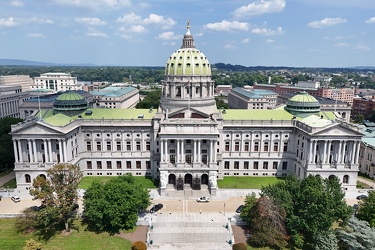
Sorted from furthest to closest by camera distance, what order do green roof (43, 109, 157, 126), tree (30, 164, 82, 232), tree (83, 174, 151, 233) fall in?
green roof (43, 109, 157, 126), tree (83, 174, 151, 233), tree (30, 164, 82, 232)

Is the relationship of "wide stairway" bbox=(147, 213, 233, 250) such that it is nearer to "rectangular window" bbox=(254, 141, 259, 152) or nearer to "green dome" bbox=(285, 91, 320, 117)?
"rectangular window" bbox=(254, 141, 259, 152)

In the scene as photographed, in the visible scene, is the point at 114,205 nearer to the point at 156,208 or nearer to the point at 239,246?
the point at 156,208

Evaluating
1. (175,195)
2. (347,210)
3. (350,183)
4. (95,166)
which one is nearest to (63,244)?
(175,195)

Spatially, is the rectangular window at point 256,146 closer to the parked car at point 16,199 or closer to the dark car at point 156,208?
the dark car at point 156,208

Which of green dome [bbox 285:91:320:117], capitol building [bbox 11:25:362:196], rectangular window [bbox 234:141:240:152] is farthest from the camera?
green dome [bbox 285:91:320:117]

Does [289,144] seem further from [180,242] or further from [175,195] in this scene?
[180,242]

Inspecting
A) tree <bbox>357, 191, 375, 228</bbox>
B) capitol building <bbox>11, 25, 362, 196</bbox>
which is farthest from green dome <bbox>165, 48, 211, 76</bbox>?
tree <bbox>357, 191, 375, 228</bbox>
